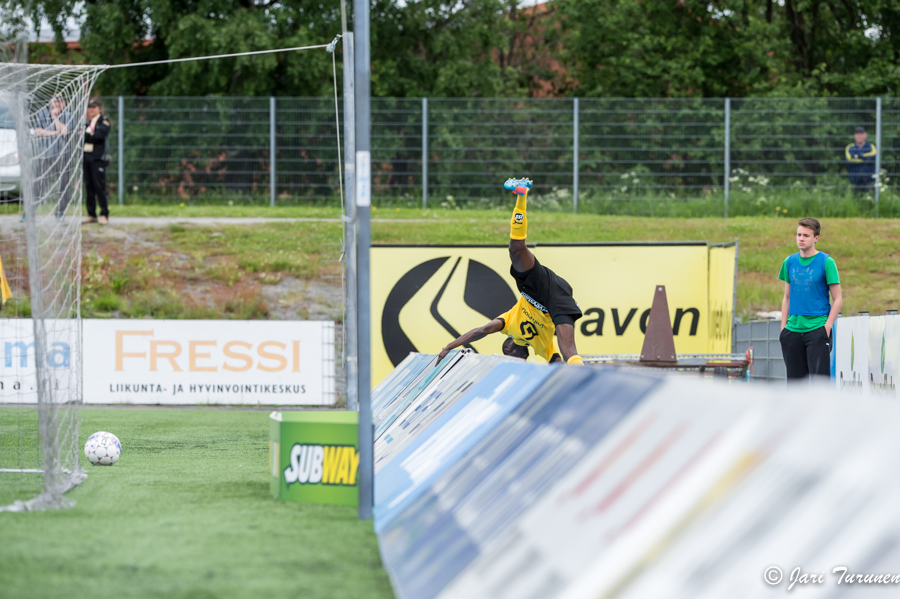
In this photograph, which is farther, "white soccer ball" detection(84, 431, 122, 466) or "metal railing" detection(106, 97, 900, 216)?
"metal railing" detection(106, 97, 900, 216)

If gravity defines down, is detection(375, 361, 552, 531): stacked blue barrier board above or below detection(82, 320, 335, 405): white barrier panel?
above

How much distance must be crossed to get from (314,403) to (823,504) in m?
12.4

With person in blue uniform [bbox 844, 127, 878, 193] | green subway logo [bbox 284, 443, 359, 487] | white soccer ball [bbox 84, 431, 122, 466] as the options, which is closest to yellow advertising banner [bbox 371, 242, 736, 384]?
person in blue uniform [bbox 844, 127, 878, 193]

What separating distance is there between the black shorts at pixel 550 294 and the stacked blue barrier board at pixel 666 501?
16.8ft

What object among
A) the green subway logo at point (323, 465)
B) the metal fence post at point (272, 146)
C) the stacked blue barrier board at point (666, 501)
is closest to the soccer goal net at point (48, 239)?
the green subway logo at point (323, 465)

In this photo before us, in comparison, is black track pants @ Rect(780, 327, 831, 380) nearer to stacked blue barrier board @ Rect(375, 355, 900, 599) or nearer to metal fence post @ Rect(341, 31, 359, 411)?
metal fence post @ Rect(341, 31, 359, 411)

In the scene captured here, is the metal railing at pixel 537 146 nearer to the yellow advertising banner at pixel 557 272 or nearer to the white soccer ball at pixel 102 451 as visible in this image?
the yellow advertising banner at pixel 557 272

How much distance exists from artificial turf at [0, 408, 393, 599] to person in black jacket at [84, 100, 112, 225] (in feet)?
36.2

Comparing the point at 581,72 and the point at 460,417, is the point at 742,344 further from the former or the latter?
the point at 581,72

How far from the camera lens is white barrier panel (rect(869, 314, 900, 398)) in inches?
334

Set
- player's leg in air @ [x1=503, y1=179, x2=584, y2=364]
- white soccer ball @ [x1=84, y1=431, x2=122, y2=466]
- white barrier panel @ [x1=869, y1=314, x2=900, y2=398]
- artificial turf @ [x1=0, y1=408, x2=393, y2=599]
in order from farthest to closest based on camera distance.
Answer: player's leg in air @ [x1=503, y1=179, x2=584, y2=364]
white barrier panel @ [x1=869, y1=314, x2=900, y2=398]
white soccer ball @ [x1=84, y1=431, x2=122, y2=466]
artificial turf @ [x1=0, y1=408, x2=393, y2=599]

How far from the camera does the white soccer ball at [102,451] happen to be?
7.49m

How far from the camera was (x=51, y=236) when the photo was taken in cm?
685

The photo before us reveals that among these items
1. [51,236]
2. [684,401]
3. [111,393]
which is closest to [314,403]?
[111,393]
